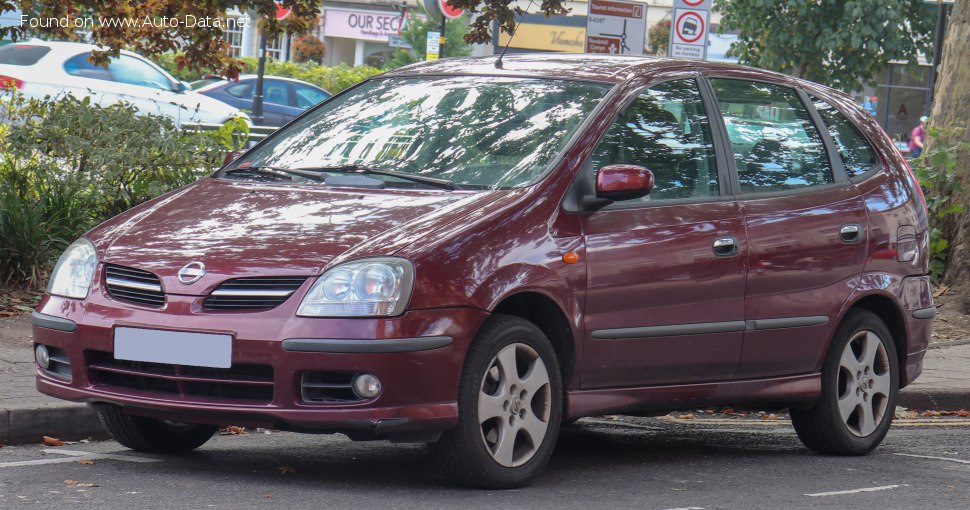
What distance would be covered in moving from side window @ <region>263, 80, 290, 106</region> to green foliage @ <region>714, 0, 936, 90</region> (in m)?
9.47

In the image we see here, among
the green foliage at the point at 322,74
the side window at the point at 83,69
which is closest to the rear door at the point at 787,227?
the side window at the point at 83,69

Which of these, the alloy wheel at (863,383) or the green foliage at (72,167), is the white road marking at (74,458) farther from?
the green foliage at (72,167)

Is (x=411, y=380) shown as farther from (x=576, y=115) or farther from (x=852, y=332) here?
(x=852, y=332)

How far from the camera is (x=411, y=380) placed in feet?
17.5

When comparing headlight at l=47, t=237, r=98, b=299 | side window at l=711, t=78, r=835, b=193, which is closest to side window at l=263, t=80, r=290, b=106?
side window at l=711, t=78, r=835, b=193

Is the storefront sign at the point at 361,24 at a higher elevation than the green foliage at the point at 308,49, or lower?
higher

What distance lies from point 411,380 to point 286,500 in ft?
1.93

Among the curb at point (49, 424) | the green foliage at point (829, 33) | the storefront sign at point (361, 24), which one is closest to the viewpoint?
the curb at point (49, 424)

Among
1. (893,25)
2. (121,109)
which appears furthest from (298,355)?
(893,25)

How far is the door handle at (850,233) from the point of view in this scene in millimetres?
7114

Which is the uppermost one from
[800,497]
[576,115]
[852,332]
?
[576,115]

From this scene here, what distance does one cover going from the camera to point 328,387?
5.36 m

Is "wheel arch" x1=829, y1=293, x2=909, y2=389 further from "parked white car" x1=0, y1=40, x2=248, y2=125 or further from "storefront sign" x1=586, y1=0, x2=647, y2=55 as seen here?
"parked white car" x1=0, y1=40, x2=248, y2=125

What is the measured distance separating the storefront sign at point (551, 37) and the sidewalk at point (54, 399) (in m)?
33.5
